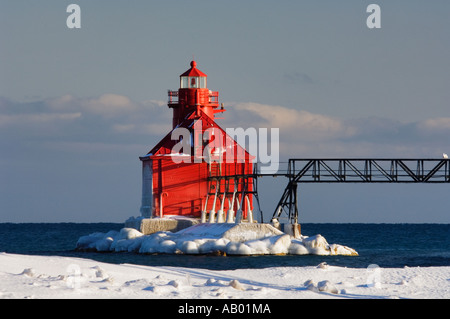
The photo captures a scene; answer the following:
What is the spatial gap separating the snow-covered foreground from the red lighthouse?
20640 mm

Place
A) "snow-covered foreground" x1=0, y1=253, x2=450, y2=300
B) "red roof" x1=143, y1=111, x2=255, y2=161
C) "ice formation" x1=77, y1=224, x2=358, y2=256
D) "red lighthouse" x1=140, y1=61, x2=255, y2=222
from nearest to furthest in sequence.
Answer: "snow-covered foreground" x1=0, y1=253, x2=450, y2=300, "ice formation" x1=77, y1=224, x2=358, y2=256, "red lighthouse" x1=140, y1=61, x2=255, y2=222, "red roof" x1=143, y1=111, x2=255, y2=161

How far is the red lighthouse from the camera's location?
51438 millimetres

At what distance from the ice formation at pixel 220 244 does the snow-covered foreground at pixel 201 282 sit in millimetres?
12545

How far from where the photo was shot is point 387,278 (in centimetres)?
2784

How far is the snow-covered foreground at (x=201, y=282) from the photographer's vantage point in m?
21.7

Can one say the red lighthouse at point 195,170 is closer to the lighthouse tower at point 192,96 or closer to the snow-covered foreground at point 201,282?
the lighthouse tower at point 192,96

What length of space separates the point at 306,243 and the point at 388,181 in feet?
18.4

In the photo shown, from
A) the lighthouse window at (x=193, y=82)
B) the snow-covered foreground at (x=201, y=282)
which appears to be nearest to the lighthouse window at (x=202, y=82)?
the lighthouse window at (x=193, y=82)

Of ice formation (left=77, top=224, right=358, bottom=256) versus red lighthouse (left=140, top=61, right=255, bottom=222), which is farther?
red lighthouse (left=140, top=61, right=255, bottom=222)

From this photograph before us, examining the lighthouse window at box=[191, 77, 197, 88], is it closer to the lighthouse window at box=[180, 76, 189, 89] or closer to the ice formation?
the lighthouse window at box=[180, 76, 189, 89]

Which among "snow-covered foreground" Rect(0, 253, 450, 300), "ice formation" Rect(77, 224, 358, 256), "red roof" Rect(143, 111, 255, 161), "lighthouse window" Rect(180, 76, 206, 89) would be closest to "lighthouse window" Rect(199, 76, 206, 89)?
"lighthouse window" Rect(180, 76, 206, 89)
